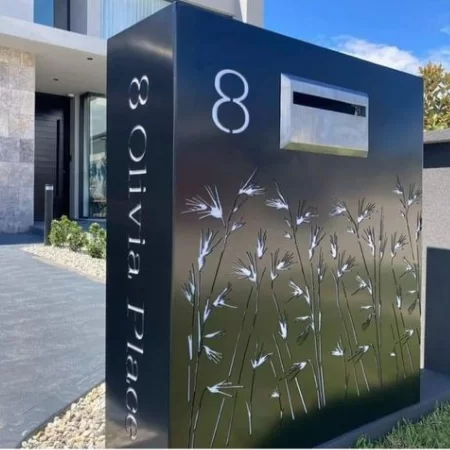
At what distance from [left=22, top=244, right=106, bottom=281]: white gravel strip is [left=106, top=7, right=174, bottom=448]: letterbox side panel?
4.37 meters

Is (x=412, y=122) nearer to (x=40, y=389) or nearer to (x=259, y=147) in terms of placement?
(x=259, y=147)

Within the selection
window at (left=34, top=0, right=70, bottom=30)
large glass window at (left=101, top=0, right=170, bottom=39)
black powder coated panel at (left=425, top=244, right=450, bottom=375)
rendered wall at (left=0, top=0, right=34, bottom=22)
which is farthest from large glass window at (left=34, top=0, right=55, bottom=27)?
black powder coated panel at (left=425, top=244, right=450, bottom=375)

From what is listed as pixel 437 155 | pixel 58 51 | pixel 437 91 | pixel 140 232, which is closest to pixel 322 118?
pixel 140 232

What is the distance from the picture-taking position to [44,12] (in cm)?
1070

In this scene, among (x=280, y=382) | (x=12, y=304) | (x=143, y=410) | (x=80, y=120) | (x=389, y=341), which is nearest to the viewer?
(x=143, y=410)

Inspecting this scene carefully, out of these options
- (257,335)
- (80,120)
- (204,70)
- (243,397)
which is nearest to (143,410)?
(243,397)

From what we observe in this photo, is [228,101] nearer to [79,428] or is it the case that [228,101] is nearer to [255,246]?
[255,246]

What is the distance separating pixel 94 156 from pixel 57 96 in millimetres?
2159

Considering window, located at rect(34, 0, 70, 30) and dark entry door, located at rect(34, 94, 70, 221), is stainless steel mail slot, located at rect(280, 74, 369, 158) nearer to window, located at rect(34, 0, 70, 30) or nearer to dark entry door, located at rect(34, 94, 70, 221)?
window, located at rect(34, 0, 70, 30)

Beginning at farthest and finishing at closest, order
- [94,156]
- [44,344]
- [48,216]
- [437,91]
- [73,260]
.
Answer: [94,156]
[437,91]
[48,216]
[73,260]
[44,344]

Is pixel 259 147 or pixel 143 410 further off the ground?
pixel 259 147

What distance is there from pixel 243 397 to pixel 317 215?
0.85 meters

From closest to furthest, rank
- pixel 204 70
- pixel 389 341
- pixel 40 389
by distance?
pixel 204 70
pixel 389 341
pixel 40 389

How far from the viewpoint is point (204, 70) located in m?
1.74
